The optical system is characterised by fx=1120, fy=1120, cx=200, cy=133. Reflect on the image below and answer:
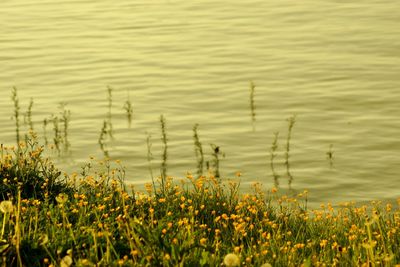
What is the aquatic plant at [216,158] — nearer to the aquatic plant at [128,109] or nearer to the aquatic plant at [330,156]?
the aquatic plant at [330,156]

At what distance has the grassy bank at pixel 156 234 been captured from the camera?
9102 mm

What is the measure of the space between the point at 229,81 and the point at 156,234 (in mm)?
13875

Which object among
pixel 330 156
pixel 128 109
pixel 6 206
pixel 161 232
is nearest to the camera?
pixel 6 206

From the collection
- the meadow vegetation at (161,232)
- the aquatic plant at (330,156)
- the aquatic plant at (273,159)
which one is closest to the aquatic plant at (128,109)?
the aquatic plant at (273,159)

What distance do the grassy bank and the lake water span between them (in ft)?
16.0

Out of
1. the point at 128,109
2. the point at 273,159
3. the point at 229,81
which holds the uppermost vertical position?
the point at 229,81

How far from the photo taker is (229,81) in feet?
76.3

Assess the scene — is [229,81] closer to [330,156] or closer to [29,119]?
Answer: [330,156]

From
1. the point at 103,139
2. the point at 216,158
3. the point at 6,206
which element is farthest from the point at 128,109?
the point at 6,206

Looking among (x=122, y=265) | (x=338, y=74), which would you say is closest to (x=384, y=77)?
(x=338, y=74)

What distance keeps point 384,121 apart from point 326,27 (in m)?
7.17

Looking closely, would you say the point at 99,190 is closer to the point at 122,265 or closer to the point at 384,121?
the point at 122,265

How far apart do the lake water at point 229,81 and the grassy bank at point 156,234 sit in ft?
16.0

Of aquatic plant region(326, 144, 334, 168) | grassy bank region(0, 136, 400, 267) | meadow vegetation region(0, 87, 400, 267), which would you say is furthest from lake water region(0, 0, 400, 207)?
grassy bank region(0, 136, 400, 267)
